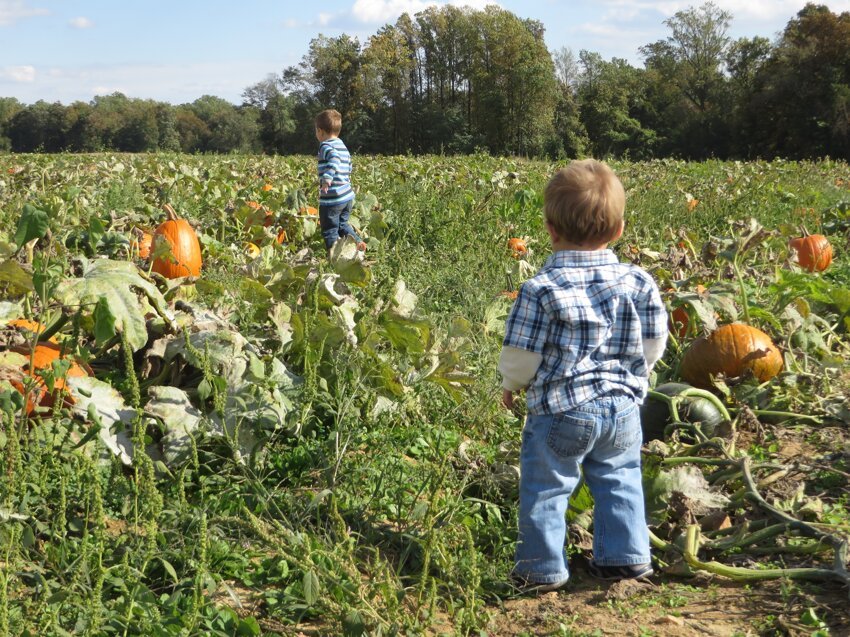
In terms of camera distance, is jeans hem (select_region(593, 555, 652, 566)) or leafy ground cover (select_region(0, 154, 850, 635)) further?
jeans hem (select_region(593, 555, 652, 566))

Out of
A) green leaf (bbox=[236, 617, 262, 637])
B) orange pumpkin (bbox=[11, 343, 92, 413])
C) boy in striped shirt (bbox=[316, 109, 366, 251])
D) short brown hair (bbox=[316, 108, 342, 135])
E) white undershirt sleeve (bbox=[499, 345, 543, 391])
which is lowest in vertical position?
green leaf (bbox=[236, 617, 262, 637])

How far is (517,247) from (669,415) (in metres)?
3.46

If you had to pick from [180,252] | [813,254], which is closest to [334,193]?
[180,252]

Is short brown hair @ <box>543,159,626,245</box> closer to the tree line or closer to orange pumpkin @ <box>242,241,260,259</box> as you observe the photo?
orange pumpkin @ <box>242,241,260,259</box>

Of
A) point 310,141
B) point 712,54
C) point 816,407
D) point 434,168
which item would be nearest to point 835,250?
point 816,407

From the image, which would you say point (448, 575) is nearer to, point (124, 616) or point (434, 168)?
point (124, 616)

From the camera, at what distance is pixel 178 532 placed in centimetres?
260

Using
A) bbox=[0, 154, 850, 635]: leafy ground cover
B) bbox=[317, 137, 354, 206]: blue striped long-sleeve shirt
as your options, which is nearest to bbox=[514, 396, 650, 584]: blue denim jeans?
bbox=[0, 154, 850, 635]: leafy ground cover

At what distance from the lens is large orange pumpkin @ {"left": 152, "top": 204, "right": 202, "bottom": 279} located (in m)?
5.12

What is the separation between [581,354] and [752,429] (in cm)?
173

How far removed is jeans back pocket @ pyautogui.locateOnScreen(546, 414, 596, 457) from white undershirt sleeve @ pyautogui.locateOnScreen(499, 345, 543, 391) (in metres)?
0.15

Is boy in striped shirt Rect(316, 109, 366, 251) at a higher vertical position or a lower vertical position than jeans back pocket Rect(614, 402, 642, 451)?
higher

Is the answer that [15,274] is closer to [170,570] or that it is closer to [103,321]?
[103,321]

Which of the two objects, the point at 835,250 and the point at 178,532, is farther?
the point at 835,250
